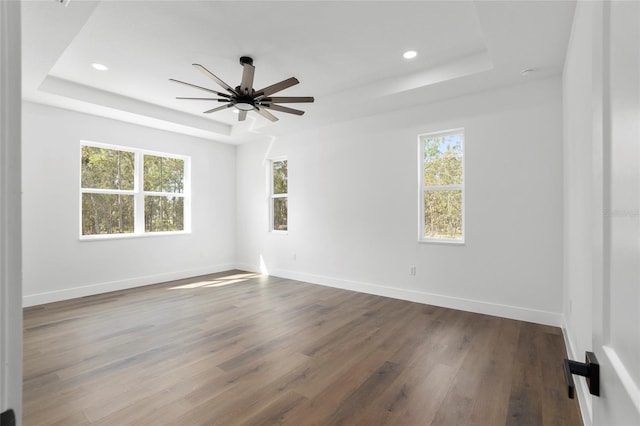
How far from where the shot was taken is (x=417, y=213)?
414 cm

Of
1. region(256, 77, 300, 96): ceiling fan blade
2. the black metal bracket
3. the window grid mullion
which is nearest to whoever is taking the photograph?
the black metal bracket

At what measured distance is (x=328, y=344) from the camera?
2.83 meters

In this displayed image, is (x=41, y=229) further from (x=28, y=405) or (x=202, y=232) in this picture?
(x=28, y=405)

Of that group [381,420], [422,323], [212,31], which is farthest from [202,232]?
[381,420]

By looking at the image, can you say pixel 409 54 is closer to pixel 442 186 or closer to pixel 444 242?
pixel 442 186

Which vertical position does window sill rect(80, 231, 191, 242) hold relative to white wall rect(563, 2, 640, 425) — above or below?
below

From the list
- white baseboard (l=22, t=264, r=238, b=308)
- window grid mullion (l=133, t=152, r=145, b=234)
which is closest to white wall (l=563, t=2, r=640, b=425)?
A: white baseboard (l=22, t=264, r=238, b=308)

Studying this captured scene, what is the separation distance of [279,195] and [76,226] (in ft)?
10.6

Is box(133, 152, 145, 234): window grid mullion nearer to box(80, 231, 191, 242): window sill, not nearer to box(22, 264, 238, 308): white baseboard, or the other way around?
box(80, 231, 191, 242): window sill

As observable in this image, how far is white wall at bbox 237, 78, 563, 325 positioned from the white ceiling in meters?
0.35

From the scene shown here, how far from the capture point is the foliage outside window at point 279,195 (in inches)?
234

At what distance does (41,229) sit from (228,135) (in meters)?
3.19

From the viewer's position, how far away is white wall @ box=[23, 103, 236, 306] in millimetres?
4031

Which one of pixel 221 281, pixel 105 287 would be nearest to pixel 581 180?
pixel 221 281
